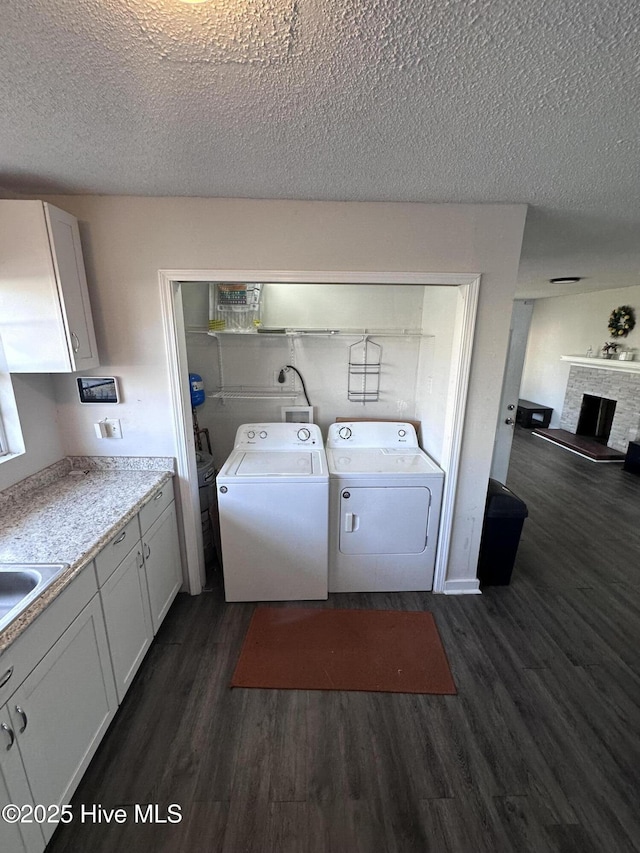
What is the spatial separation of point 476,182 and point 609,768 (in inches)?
102

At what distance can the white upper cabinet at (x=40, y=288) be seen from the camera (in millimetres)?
1575

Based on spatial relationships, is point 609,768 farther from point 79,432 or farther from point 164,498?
point 79,432

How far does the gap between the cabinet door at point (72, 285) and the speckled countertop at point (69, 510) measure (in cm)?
66

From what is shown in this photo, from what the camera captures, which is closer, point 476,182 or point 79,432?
point 476,182

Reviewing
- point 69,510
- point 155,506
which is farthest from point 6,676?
point 155,506

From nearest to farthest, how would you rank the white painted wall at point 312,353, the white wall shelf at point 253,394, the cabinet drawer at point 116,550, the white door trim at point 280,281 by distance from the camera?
the cabinet drawer at point 116,550
the white door trim at point 280,281
the white painted wall at point 312,353
the white wall shelf at point 253,394

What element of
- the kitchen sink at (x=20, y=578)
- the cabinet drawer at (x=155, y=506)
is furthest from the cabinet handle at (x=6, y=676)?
the cabinet drawer at (x=155, y=506)

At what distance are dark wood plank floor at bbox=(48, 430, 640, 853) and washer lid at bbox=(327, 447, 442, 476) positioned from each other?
2.99 feet

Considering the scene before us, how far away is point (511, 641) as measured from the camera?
207 cm

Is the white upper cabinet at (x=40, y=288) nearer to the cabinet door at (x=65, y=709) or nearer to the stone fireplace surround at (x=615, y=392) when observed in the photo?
the cabinet door at (x=65, y=709)

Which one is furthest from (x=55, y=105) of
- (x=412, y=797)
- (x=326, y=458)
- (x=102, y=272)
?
(x=412, y=797)

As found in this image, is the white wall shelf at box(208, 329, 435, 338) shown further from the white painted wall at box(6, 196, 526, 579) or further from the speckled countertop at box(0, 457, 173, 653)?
the speckled countertop at box(0, 457, 173, 653)

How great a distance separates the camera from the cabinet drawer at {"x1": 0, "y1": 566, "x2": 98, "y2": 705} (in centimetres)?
96

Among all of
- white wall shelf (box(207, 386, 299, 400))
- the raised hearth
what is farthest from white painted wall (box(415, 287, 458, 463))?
the raised hearth
